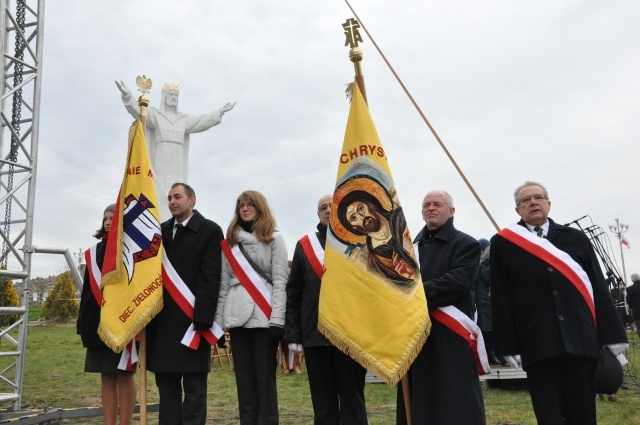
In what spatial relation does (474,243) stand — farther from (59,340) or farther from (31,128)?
(59,340)

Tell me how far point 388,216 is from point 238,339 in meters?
1.37

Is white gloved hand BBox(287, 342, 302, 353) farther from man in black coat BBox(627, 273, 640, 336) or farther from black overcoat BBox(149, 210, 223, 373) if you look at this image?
man in black coat BBox(627, 273, 640, 336)

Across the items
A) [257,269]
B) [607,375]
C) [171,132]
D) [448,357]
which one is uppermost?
[171,132]

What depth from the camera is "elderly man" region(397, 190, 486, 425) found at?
128 inches

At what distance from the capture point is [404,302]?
10.9ft

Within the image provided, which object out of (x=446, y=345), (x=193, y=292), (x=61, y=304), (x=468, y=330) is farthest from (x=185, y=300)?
(x=61, y=304)

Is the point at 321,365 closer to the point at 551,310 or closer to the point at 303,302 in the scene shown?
the point at 303,302

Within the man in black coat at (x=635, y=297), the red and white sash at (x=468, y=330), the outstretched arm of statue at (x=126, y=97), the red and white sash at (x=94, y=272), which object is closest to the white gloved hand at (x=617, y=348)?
the red and white sash at (x=468, y=330)

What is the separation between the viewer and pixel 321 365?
3709 mm

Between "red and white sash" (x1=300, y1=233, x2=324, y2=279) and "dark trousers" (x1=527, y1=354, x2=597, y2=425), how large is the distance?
145 centimetres

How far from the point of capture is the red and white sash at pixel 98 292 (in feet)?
13.9

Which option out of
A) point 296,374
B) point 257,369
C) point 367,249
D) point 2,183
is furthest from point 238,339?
point 296,374

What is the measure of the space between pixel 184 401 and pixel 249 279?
3.06 ft

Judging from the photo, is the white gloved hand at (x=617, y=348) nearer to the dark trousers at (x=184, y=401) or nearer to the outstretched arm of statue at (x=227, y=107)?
the dark trousers at (x=184, y=401)
